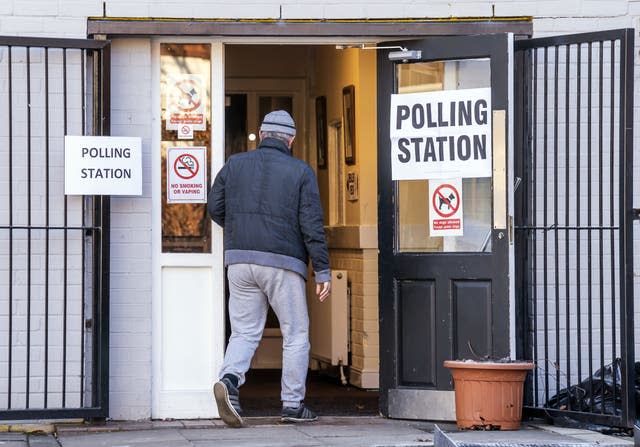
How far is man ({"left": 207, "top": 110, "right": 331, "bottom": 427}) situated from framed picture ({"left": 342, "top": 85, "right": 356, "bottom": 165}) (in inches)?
99.6

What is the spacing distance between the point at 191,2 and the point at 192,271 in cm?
170

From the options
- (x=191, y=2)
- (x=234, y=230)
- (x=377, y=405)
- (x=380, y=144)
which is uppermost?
(x=191, y=2)

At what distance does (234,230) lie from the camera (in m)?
7.89

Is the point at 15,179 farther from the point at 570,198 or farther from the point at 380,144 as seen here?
the point at 570,198

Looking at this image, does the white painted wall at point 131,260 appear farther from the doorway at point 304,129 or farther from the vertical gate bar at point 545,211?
the vertical gate bar at point 545,211

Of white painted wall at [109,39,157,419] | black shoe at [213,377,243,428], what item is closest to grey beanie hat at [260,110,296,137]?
white painted wall at [109,39,157,419]

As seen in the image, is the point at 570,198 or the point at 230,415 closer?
the point at 230,415

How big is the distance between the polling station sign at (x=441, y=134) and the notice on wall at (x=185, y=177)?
1230 millimetres

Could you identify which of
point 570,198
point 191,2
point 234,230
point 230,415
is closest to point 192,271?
point 234,230

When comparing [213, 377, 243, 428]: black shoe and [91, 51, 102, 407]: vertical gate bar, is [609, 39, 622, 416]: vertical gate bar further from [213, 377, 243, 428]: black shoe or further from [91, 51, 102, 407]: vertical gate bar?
[91, 51, 102, 407]: vertical gate bar

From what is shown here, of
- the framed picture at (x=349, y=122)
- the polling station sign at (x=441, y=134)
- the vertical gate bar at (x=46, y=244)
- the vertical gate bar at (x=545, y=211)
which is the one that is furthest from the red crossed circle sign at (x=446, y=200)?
the vertical gate bar at (x=46, y=244)

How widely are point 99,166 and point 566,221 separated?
2.89 metres

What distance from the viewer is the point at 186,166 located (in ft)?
27.0

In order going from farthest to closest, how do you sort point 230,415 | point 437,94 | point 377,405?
point 377,405 → point 437,94 → point 230,415
